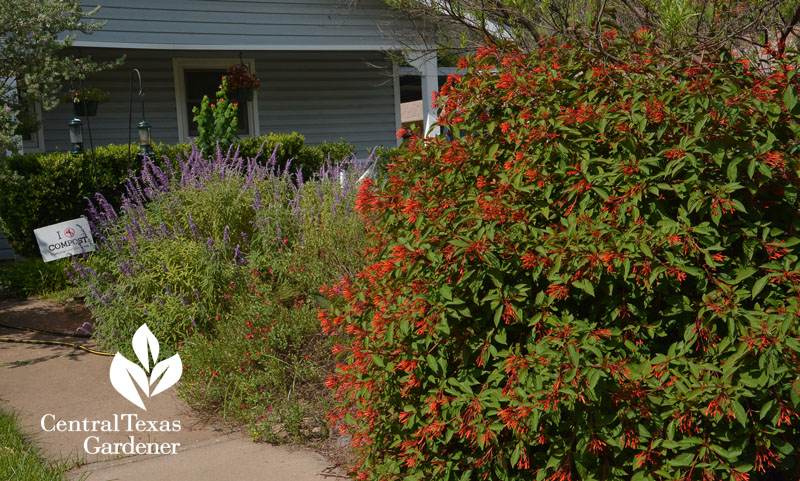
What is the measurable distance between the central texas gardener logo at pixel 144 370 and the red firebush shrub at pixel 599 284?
261 centimetres

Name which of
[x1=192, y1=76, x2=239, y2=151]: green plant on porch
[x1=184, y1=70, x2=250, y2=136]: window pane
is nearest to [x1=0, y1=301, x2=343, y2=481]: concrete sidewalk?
[x1=192, y1=76, x2=239, y2=151]: green plant on porch

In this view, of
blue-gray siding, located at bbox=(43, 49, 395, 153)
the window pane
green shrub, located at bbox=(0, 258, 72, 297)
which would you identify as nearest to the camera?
green shrub, located at bbox=(0, 258, 72, 297)

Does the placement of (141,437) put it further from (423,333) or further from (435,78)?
(435,78)

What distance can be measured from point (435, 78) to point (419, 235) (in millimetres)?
11091

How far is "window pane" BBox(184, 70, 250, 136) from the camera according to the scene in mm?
13633

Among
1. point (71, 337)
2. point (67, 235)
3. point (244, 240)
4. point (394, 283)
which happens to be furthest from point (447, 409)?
point (67, 235)

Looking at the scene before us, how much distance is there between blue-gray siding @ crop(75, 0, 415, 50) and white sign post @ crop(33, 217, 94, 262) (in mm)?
4770

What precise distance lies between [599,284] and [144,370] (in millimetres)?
3911

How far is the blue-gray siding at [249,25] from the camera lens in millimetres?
11555

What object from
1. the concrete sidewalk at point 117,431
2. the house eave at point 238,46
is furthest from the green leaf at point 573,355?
the house eave at point 238,46

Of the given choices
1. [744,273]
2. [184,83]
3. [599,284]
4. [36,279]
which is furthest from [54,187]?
[744,273]

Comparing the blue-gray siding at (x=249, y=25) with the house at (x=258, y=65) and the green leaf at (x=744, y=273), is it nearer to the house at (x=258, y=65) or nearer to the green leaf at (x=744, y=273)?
the house at (x=258, y=65)

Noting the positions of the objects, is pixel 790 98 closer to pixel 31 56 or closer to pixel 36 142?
pixel 31 56

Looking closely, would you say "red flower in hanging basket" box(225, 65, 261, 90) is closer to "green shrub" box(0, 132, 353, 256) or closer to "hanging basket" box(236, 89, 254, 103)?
"hanging basket" box(236, 89, 254, 103)
